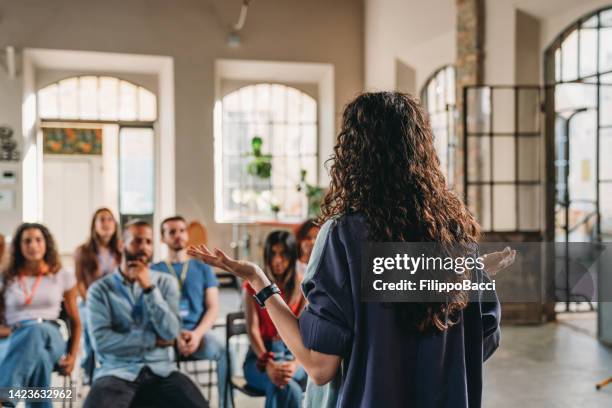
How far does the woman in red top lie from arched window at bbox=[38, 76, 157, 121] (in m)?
6.68

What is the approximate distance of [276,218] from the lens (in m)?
9.32

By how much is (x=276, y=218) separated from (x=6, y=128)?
12.6ft

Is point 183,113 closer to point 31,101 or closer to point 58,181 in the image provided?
point 31,101

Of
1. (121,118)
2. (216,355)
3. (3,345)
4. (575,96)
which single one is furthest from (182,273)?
(121,118)

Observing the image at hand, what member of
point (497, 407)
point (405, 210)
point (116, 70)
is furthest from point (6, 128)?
point (405, 210)

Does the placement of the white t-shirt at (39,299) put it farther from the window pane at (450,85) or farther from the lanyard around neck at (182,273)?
the window pane at (450,85)

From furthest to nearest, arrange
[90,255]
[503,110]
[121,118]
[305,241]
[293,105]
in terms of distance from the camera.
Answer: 1. [293,105]
2. [121,118]
3. [503,110]
4. [90,255]
5. [305,241]

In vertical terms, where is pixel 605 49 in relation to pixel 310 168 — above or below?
above

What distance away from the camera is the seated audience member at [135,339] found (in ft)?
9.81

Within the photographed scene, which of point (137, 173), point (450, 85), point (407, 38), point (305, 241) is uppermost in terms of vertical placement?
point (407, 38)

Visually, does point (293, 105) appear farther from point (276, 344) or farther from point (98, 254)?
point (276, 344)

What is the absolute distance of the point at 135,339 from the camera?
3.07m

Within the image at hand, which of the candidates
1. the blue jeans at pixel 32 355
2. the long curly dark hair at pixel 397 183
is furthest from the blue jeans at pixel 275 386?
the long curly dark hair at pixel 397 183

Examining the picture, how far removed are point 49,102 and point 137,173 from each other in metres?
1.62
